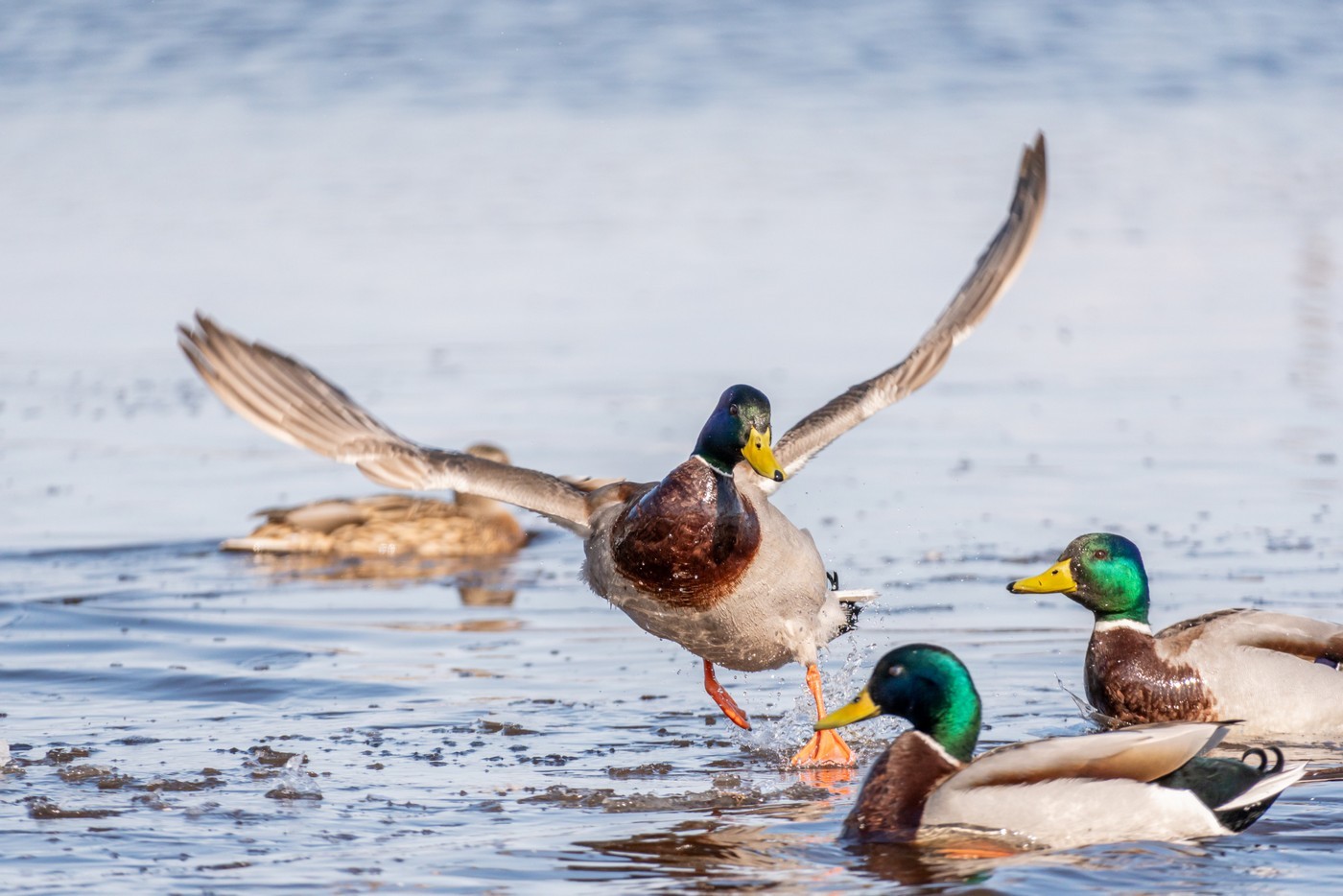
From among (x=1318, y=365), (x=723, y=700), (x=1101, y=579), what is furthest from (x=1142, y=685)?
(x=1318, y=365)

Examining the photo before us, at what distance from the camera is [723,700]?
7.02 m

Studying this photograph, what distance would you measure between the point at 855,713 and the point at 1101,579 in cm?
169

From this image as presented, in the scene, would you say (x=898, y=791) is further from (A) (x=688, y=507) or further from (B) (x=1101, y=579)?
(B) (x=1101, y=579)

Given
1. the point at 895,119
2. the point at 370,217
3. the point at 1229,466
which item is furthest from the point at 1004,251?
the point at 895,119

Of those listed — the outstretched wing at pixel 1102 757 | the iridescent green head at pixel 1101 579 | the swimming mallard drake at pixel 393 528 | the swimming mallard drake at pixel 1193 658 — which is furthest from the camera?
the swimming mallard drake at pixel 393 528

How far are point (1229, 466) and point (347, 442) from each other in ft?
16.1

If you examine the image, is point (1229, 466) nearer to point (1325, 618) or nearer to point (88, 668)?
point (1325, 618)

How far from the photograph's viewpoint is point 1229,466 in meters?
10.2

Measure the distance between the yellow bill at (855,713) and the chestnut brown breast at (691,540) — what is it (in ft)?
3.30

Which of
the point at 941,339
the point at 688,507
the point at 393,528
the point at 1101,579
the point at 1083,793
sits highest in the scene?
the point at 941,339

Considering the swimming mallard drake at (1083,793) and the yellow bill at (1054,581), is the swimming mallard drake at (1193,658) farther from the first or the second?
the swimming mallard drake at (1083,793)

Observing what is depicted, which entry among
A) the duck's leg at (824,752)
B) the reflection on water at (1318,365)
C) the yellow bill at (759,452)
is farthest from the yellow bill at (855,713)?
the reflection on water at (1318,365)

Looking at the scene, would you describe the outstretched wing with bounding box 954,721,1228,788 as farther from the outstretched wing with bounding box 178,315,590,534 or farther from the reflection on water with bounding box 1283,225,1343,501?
the reflection on water with bounding box 1283,225,1343,501

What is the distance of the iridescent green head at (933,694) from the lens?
5.59 metres
